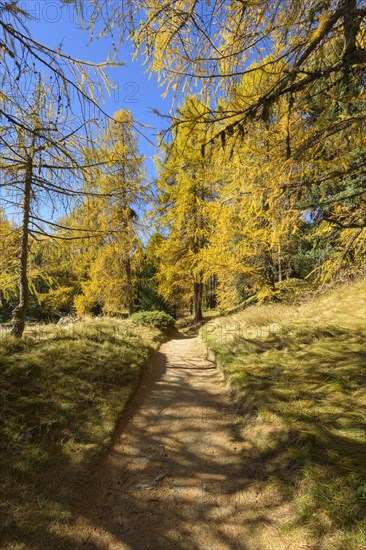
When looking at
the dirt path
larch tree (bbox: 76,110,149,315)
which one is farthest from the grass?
larch tree (bbox: 76,110,149,315)

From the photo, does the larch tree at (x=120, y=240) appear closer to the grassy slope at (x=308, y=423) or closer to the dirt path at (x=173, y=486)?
the grassy slope at (x=308, y=423)

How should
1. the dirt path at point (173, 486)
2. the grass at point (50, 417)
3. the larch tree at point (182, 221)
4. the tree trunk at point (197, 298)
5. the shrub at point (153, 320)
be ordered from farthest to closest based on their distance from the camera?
1. the tree trunk at point (197, 298)
2. the larch tree at point (182, 221)
3. the shrub at point (153, 320)
4. the grass at point (50, 417)
5. the dirt path at point (173, 486)

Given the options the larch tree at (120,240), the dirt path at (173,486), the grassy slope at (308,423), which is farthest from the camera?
the larch tree at (120,240)

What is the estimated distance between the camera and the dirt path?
247 centimetres

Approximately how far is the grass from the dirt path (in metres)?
0.29

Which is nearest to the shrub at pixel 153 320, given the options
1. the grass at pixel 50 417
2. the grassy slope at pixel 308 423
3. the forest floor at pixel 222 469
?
the grass at pixel 50 417

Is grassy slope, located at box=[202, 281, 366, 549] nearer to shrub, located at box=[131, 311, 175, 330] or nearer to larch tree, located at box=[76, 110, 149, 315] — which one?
shrub, located at box=[131, 311, 175, 330]

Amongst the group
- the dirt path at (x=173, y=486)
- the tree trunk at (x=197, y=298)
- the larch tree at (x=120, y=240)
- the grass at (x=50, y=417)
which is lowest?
the dirt path at (x=173, y=486)

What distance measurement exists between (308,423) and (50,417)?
11.1 ft

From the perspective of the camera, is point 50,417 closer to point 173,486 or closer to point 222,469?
point 173,486

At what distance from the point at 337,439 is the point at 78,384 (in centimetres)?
399

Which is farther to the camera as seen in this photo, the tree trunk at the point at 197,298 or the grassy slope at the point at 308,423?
the tree trunk at the point at 197,298

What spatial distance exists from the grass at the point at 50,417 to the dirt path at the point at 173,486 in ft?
0.95

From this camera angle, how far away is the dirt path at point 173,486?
2.47 m
